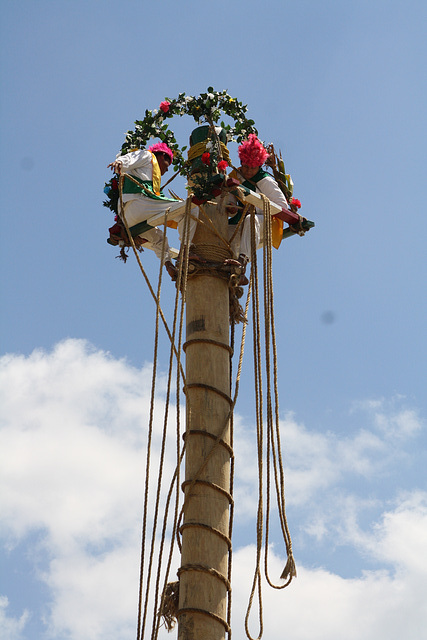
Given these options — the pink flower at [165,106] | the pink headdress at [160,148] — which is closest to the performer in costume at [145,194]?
the pink headdress at [160,148]

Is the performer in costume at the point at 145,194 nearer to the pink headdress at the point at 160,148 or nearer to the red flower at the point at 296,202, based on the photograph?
the pink headdress at the point at 160,148

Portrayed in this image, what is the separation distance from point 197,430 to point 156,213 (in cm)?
215

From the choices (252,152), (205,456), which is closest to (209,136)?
(252,152)

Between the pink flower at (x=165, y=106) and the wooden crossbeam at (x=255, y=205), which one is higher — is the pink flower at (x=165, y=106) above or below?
above

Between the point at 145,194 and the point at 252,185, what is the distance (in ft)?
3.47

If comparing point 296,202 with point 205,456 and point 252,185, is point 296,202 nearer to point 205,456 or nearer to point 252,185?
point 252,185

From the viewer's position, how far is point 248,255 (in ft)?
26.9

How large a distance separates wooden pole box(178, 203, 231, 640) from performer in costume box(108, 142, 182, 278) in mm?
409

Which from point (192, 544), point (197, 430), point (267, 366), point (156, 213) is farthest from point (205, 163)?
point (192, 544)

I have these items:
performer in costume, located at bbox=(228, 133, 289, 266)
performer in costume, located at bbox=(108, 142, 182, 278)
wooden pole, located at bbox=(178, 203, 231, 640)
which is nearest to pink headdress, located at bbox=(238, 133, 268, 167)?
performer in costume, located at bbox=(228, 133, 289, 266)

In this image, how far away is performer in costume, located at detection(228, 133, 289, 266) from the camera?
818 centimetres

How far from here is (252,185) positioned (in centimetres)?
848

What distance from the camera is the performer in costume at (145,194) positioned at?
8117 millimetres

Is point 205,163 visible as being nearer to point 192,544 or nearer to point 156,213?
point 156,213
